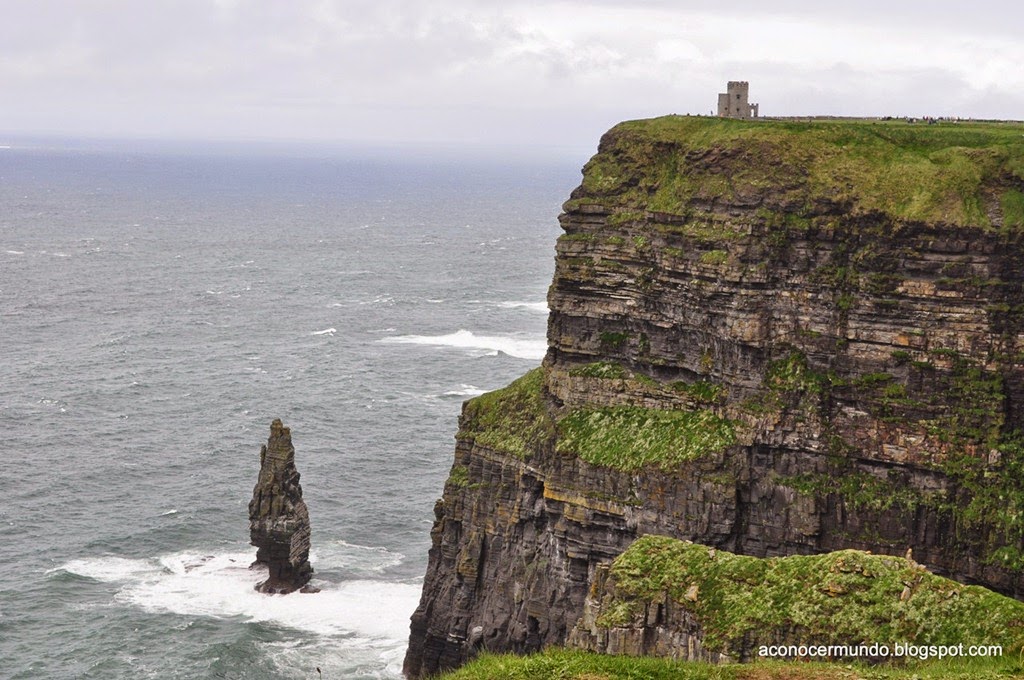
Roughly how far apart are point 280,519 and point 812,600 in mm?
48298

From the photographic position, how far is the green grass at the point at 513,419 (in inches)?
2849

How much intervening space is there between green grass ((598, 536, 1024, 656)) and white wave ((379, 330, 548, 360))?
329 ft

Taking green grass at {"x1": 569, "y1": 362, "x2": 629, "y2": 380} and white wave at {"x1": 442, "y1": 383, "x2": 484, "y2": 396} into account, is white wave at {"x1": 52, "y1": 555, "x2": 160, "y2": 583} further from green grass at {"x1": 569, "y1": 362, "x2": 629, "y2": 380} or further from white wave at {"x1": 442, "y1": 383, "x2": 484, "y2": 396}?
white wave at {"x1": 442, "y1": 383, "x2": 484, "y2": 396}

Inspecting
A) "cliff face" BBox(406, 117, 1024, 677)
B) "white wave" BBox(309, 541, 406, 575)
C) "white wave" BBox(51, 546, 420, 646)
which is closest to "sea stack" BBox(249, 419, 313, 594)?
"white wave" BBox(51, 546, 420, 646)

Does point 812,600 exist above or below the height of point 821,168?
below

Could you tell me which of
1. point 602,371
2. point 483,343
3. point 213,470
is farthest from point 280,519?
point 483,343

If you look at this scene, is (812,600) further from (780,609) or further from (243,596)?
(243,596)

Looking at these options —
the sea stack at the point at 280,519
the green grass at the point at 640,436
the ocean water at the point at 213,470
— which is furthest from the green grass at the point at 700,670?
the sea stack at the point at 280,519

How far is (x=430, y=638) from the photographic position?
73562 millimetres

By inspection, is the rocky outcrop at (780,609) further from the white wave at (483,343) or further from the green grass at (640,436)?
the white wave at (483,343)

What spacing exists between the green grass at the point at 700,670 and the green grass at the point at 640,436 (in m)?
23.9

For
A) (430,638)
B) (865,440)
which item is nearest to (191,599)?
(430,638)

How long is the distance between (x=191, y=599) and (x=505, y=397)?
26.7m

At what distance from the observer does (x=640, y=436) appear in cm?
6900
